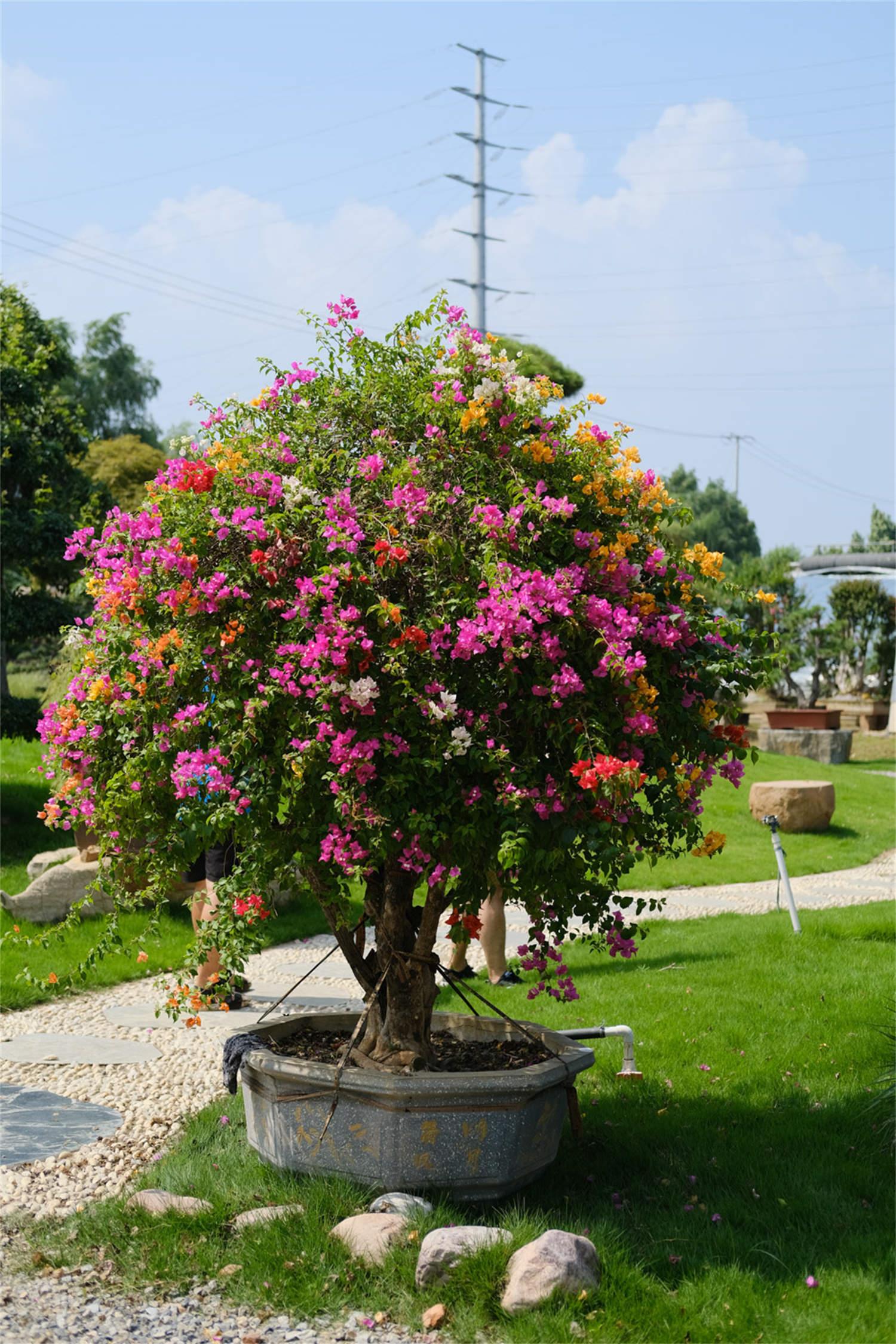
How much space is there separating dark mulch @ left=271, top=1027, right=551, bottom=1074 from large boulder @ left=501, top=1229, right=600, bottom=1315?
0.80 m

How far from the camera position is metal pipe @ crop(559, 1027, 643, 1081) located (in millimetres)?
4949

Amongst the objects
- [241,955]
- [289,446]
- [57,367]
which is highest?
[57,367]

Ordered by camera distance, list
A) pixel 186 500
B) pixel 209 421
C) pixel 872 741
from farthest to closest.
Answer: pixel 872 741 < pixel 209 421 < pixel 186 500

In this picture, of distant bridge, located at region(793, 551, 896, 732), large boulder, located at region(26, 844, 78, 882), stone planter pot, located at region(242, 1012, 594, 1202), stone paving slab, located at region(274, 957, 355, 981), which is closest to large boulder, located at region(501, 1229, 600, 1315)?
stone planter pot, located at region(242, 1012, 594, 1202)

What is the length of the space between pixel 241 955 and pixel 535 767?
1.16 meters

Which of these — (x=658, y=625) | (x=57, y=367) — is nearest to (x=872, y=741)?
(x=57, y=367)

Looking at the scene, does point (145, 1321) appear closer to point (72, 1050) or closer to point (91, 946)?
point (72, 1050)

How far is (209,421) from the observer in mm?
4691

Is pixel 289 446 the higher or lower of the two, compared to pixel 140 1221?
higher

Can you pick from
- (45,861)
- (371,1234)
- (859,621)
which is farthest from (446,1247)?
(859,621)

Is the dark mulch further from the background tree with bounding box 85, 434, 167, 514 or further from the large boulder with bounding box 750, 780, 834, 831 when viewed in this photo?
the background tree with bounding box 85, 434, 167, 514

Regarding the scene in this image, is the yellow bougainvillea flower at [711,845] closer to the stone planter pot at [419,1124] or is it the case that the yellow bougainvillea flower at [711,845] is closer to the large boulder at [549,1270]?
the stone planter pot at [419,1124]

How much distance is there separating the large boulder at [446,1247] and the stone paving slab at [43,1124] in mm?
1984

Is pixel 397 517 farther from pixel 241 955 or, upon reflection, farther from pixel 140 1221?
pixel 140 1221
